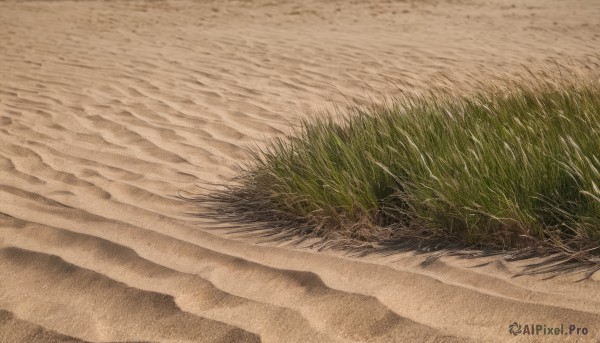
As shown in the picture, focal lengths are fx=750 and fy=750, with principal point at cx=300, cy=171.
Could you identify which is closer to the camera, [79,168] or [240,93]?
[79,168]

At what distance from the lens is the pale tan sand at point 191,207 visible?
2176mm

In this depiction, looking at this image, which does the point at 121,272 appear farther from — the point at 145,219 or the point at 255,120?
the point at 255,120

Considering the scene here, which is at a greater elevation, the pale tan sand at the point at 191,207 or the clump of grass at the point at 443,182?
the clump of grass at the point at 443,182

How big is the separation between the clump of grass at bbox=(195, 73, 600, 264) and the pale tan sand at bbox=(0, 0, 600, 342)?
0.63 ft

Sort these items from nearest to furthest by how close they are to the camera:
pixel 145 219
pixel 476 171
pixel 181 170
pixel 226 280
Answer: pixel 226 280, pixel 476 171, pixel 145 219, pixel 181 170

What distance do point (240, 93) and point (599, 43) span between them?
4954 mm

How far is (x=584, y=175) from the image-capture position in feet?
8.31

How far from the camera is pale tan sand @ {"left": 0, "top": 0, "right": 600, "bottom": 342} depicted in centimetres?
218

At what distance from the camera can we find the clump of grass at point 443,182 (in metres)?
2.53

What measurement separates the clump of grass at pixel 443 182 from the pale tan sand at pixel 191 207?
7.5 inches

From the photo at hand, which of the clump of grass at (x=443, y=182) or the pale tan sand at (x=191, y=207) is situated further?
the clump of grass at (x=443, y=182)

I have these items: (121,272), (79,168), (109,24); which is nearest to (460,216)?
(121,272)

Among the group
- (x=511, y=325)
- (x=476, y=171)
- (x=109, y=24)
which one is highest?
(x=476, y=171)

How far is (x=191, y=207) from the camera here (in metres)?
3.21
